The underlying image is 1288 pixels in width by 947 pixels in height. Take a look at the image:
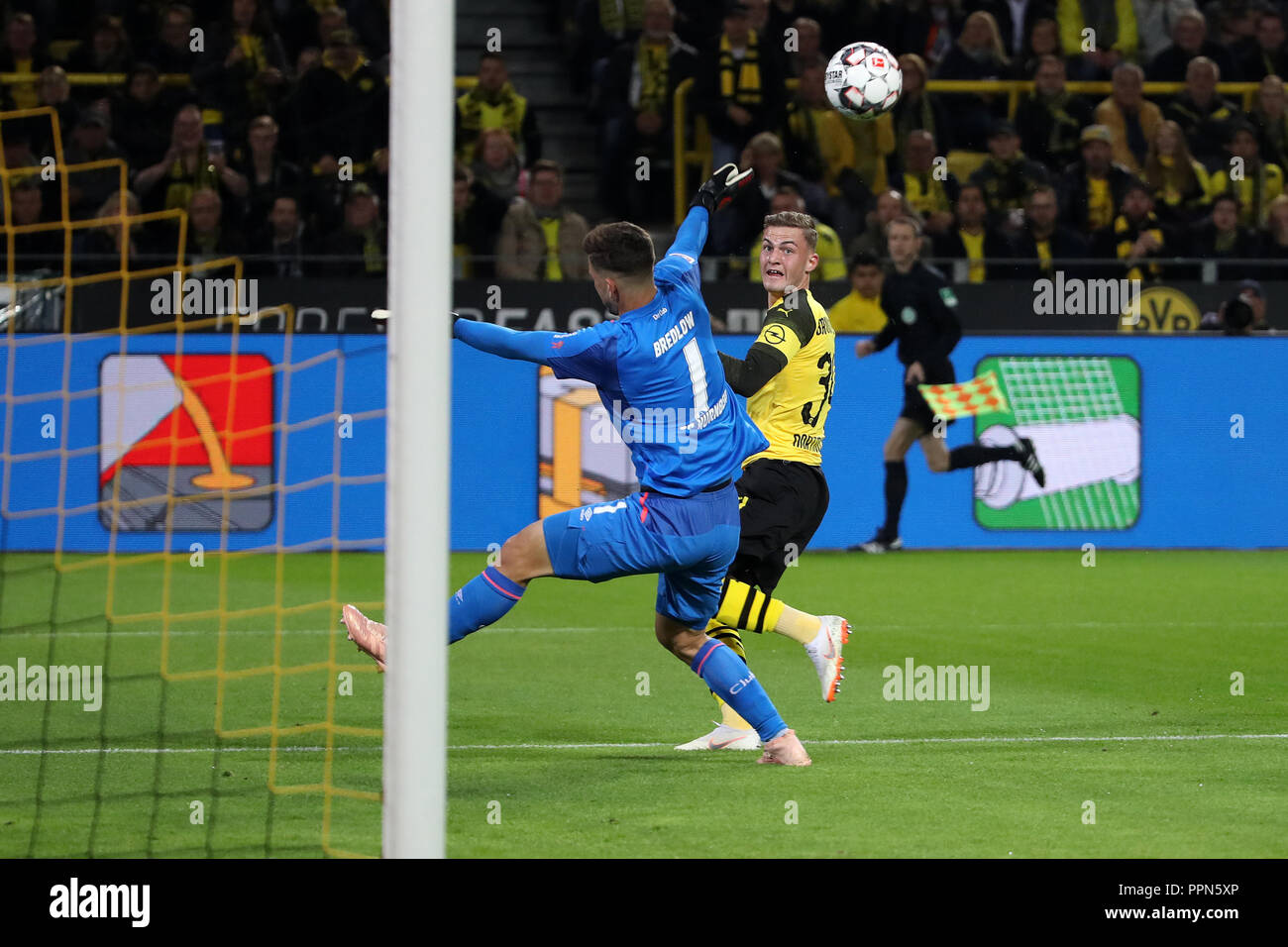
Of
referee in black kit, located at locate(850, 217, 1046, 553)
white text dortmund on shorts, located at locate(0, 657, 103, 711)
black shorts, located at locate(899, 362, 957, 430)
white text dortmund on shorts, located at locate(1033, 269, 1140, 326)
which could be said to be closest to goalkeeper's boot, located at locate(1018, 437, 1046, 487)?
referee in black kit, located at locate(850, 217, 1046, 553)

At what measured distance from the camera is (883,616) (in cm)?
1082

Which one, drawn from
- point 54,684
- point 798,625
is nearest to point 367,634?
point 798,625

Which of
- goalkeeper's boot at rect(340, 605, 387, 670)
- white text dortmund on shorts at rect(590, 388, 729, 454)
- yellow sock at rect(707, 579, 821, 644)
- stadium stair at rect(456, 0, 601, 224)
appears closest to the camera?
white text dortmund on shorts at rect(590, 388, 729, 454)

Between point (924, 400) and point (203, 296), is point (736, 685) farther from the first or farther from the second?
point (203, 296)

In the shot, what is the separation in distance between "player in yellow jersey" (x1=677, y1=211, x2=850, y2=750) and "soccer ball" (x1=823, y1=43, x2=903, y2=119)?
2815mm

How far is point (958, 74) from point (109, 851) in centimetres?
1369

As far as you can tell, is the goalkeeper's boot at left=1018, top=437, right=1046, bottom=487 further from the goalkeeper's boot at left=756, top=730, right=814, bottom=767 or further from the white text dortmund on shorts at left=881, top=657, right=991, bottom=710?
the goalkeeper's boot at left=756, top=730, right=814, bottom=767

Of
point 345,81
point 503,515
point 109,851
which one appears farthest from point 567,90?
point 109,851

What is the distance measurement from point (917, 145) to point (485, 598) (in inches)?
421

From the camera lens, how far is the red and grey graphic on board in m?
13.7

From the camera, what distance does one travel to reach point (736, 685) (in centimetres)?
643

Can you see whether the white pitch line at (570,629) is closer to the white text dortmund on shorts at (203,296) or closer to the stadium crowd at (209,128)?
the white text dortmund on shorts at (203,296)

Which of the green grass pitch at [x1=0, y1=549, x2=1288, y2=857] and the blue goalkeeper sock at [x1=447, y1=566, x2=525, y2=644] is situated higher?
the blue goalkeeper sock at [x1=447, y1=566, x2=525, y2=644]
